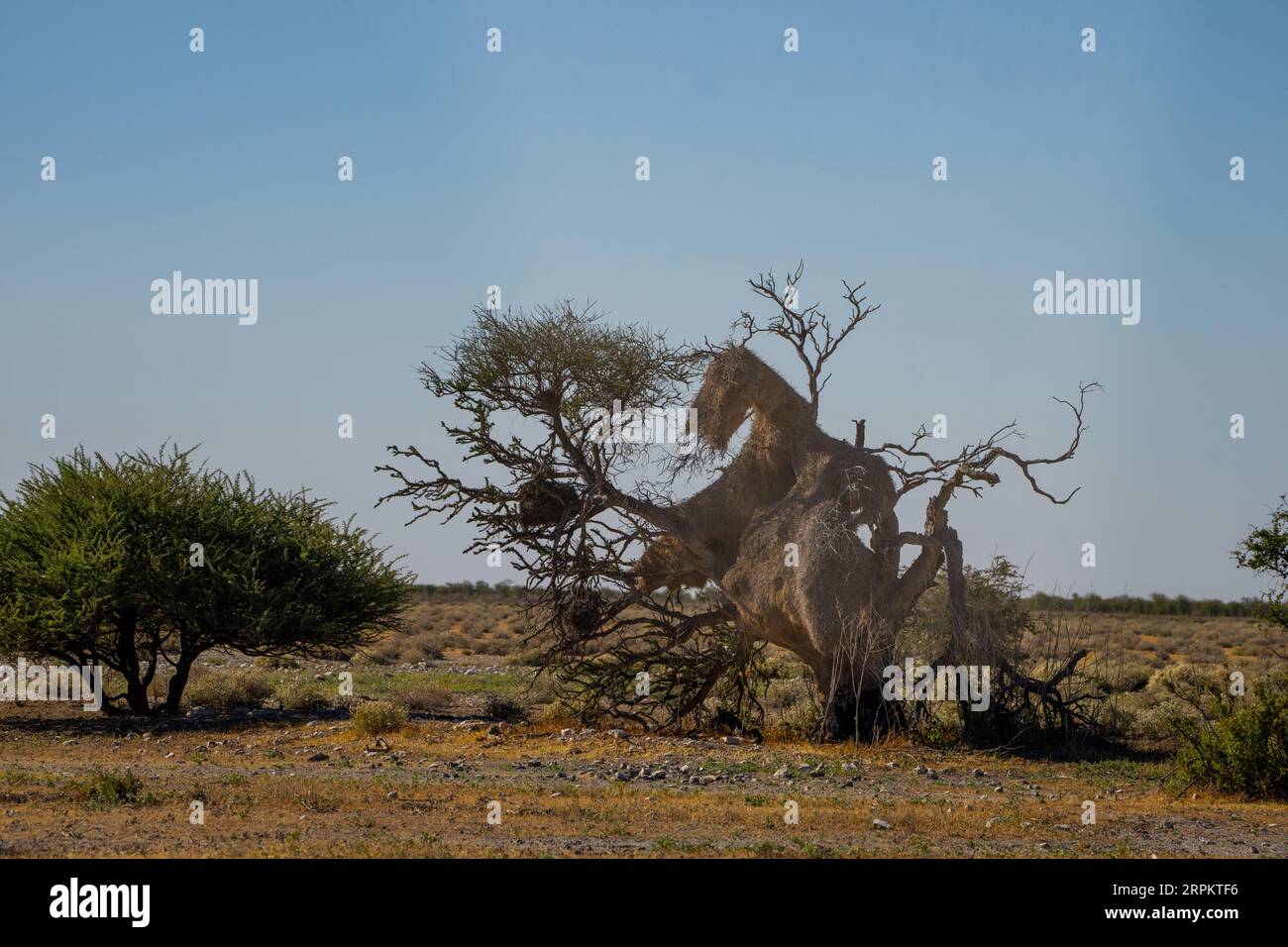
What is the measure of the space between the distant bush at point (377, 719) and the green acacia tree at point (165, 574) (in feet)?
13.2

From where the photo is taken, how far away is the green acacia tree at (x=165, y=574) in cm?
2559

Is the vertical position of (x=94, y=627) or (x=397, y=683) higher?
(x=94, y=627)

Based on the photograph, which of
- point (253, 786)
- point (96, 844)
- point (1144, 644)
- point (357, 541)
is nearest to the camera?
point (96, 844)

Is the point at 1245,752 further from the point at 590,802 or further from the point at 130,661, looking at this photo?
the point at 130,661

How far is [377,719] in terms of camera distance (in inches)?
912

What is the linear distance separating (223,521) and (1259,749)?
19.4m

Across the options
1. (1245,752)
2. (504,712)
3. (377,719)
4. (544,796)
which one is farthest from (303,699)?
(1245,752)

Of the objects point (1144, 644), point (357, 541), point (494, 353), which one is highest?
point (494, 353)

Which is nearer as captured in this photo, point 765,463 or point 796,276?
point 796,276

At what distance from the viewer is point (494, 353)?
78.0ft

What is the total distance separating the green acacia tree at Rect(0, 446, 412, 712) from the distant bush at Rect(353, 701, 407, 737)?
13.2 ft
